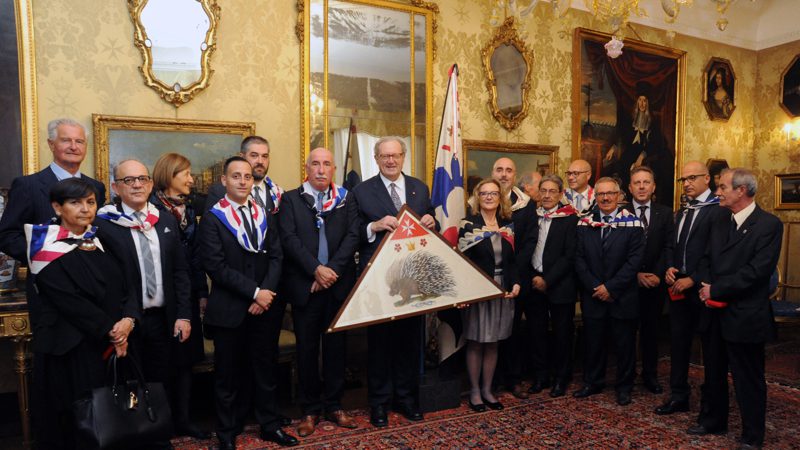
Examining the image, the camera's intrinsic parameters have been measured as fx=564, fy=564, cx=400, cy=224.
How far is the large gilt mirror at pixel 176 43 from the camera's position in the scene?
4.84 meters

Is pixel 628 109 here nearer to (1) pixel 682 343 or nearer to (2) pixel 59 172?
(1) pixel 682 343

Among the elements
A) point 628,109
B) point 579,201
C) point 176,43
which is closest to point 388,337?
point 579,201

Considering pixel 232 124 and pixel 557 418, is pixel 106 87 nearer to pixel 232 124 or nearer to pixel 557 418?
pixel 232 124

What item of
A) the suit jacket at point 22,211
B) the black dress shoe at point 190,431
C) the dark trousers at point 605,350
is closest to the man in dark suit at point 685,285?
the dark trousers at point 605,350

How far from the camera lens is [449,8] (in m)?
6.45

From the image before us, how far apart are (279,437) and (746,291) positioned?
10.4ft

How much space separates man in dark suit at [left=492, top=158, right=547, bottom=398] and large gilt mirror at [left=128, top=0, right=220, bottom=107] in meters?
2.82

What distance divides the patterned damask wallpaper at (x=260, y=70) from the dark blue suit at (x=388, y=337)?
1646mm

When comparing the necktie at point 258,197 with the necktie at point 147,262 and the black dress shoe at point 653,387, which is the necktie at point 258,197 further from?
the black dress shoe at point 653,387

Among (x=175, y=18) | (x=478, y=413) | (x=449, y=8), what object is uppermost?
(x=449, y=8)

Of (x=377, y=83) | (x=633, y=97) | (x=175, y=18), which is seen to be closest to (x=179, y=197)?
(x=175, y=18)

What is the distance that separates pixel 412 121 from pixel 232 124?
1919 millimetres

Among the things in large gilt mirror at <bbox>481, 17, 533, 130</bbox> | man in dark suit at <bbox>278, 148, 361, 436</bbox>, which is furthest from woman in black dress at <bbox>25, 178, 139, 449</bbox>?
large gilt mirror at <bbox>481, 17, 533, 130</bbox>

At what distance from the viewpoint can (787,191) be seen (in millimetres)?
8711
